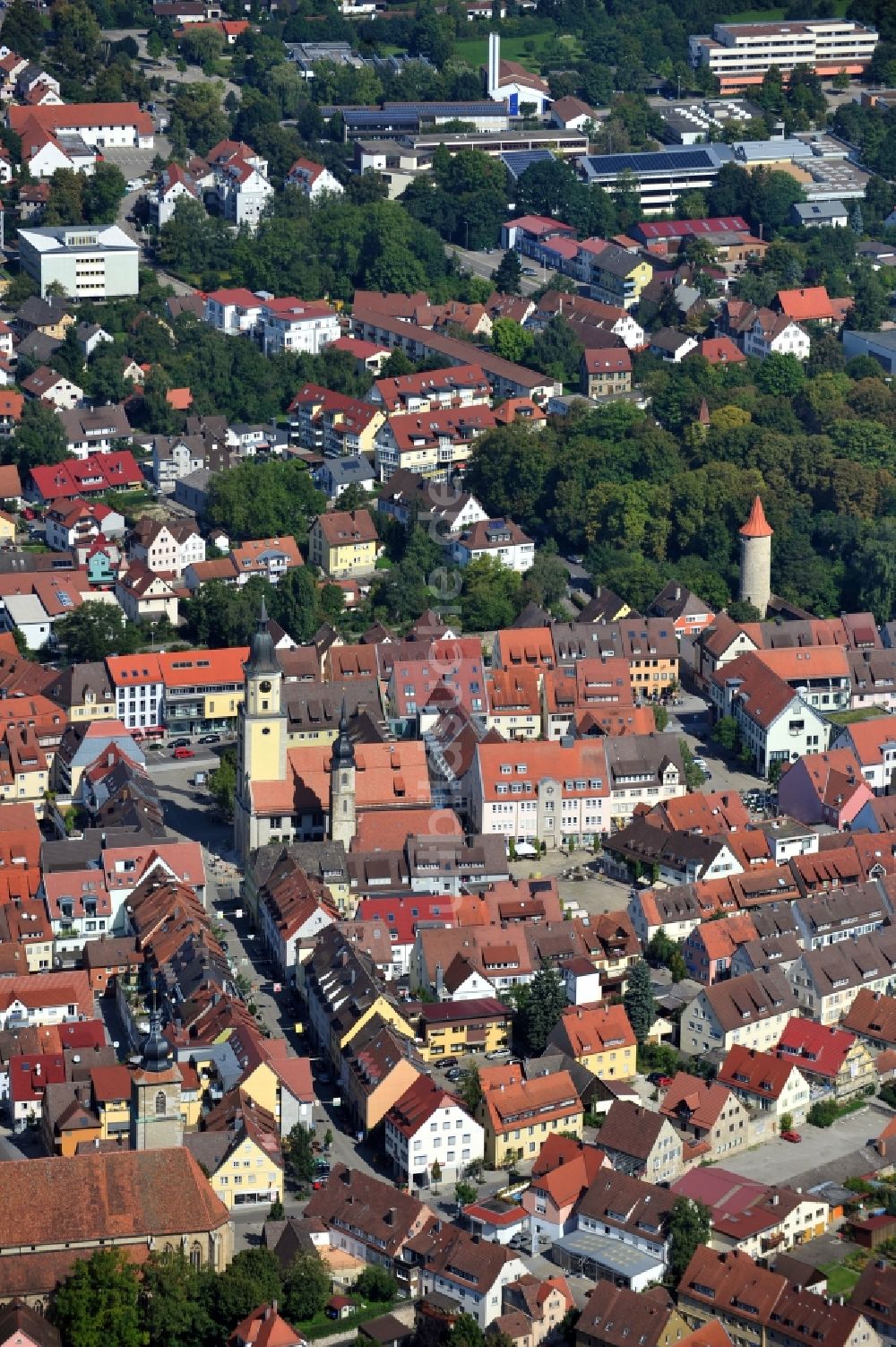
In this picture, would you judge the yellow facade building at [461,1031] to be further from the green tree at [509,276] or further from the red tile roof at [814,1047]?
the green tree at [509,276]

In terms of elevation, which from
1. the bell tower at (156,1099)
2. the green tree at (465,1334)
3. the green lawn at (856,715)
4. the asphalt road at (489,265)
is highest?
the bell tower at (156,1099)

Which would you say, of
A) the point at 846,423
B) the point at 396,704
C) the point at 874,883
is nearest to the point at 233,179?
the point at 846,423

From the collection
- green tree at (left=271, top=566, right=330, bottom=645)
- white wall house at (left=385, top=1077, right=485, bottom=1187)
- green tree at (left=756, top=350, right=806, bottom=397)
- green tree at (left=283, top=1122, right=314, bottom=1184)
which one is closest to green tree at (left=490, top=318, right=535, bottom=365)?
green tree at (left=756, top=350, right=806, bottom=397)

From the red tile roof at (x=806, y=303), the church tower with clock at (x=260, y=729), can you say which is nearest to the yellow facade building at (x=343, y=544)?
the church tower with clock at (x=260, y=729)

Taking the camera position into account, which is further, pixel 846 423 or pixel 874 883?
pixel 846 423

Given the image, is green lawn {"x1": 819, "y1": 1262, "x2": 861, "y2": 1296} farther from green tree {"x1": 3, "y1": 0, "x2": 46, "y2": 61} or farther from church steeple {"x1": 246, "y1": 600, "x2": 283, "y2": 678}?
green tree {"x1": 3, "y1": 0, "x2": 46, "y2": 61}

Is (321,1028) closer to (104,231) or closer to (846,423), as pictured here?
(846,423)

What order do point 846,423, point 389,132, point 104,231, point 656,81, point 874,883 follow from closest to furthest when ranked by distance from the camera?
1. point 874,883
2. point 846,423
3. point 104,231
4. point 389,132
5. point 656,81
